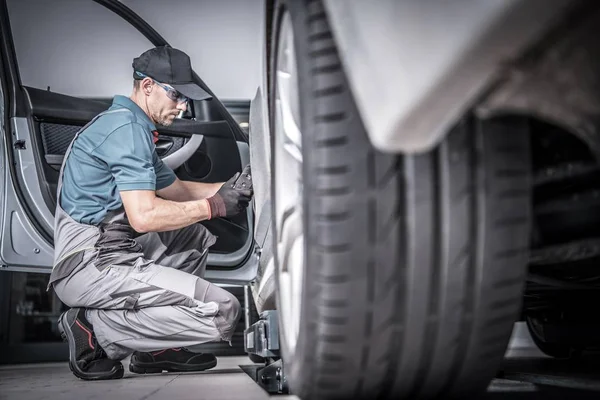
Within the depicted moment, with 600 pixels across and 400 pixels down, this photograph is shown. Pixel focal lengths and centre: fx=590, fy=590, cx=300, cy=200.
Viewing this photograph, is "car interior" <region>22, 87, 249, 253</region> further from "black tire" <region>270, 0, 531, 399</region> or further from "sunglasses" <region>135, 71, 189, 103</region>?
"black tire" <region>270, 0, 531, 399</region>

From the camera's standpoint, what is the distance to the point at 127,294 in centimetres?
199

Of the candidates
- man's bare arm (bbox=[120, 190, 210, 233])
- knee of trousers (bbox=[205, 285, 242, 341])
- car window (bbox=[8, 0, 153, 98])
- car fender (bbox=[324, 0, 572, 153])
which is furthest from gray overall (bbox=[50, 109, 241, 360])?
car fender (bbox=[324, 0, 572, 153])

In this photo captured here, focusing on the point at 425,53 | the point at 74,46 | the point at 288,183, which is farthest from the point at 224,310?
the point at 425,53

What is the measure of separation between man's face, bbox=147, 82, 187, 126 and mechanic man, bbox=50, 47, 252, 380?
10cm

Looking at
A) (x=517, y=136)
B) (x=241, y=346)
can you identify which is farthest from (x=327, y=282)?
(x=241, y=346)

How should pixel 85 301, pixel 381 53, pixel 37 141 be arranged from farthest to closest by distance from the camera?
pixel 37 141 → pixel 85 301 → pixel 381 53

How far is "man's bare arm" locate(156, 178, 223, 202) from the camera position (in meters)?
2.36

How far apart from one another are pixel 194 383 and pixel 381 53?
1304mm

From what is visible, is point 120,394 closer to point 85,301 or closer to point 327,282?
point 85,301

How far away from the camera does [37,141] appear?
2.32m

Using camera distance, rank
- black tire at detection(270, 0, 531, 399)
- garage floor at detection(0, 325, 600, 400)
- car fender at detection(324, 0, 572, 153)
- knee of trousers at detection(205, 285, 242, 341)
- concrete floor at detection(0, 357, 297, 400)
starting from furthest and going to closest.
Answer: knee of trousers at detection(205, 285, 242, 341) < concrete floor at detection(0, 357, 297, 400) < garage floor at detection(0, 325, 600, 400) < black tire at detection(270, 0, 531, 399) < car fender at detection(324, 0, 572, 153)

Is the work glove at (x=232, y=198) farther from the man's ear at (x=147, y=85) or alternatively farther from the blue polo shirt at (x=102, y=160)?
the man's ear at (x=147, y=85)

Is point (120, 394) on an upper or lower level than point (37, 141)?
lower

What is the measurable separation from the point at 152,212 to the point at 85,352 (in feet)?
1.73
